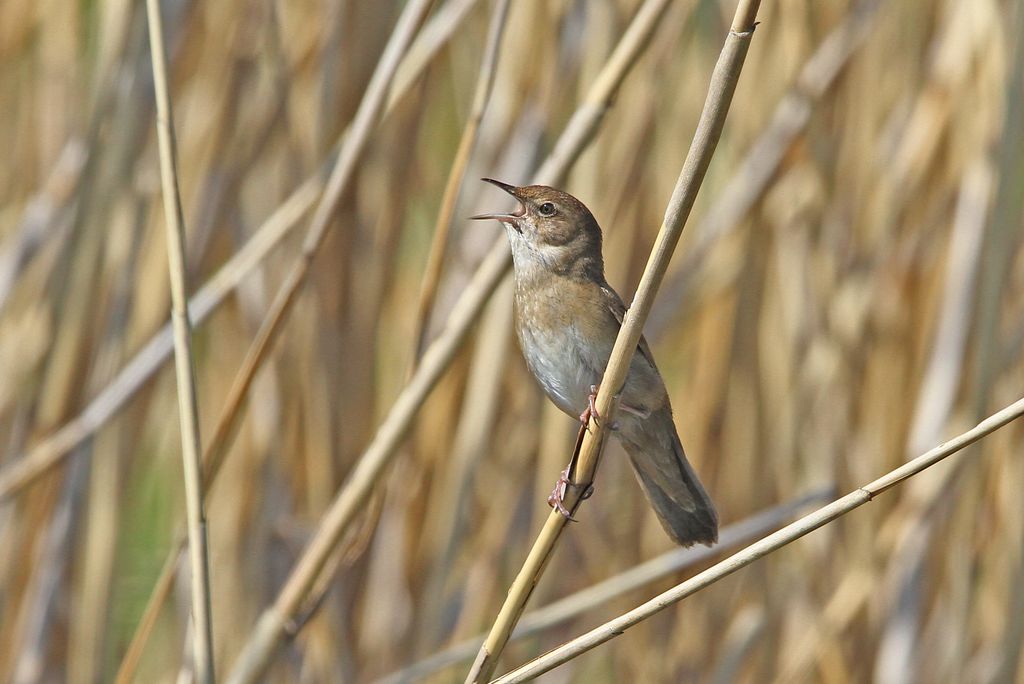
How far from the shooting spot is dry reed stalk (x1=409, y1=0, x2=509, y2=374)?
5.19 ft

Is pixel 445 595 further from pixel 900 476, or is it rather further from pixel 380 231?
pixel 900 476

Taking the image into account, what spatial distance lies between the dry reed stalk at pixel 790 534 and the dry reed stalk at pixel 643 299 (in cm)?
6

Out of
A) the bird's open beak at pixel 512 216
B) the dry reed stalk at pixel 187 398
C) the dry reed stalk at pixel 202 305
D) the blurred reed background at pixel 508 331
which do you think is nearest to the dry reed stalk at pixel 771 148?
the blurred reed background at pixel 508 331

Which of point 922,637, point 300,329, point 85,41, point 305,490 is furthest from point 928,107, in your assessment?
point 85,41

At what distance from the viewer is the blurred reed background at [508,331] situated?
80.8 inches

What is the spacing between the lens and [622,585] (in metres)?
1.87

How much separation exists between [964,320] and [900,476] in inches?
47.7

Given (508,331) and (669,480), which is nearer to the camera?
(669,480)

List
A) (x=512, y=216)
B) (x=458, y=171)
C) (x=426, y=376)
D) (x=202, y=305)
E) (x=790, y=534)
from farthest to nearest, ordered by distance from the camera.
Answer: (x=512, y=216) < (x=202, y=305) < (x=458, y=171) < (x=426, y=376) < (x=790, y=534)

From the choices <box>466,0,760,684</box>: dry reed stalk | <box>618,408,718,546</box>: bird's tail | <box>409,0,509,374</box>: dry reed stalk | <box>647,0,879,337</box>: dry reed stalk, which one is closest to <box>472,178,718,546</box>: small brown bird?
<box>618,408,718,546</box>: bird's tail

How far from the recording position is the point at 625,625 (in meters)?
1.13

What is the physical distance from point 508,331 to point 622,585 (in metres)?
0.49

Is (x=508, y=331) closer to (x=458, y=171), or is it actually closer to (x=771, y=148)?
(x=458, y=171)

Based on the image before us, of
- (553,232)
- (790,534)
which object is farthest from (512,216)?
(790,534)
